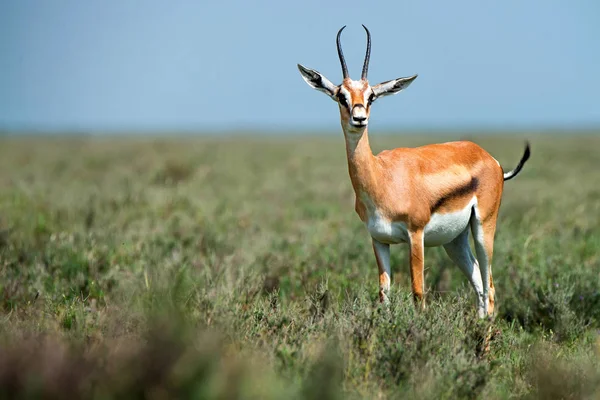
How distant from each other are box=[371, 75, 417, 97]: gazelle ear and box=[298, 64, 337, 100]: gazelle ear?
1.31 ft

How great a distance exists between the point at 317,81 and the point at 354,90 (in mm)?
580

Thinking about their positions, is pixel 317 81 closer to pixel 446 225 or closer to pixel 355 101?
pixel 355 101

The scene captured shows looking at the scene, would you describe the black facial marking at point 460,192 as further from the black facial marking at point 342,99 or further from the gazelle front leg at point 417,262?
the black facial marking at point 342,99

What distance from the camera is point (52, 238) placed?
878 cm

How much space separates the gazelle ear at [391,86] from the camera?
6297mm

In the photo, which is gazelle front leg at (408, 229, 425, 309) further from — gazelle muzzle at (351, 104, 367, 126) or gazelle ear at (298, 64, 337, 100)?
gazelle ear at (298, 64, 337, 100)

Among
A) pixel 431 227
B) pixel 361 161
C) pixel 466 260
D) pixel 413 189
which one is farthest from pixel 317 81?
pixel 466 260

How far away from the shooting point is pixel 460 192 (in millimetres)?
6621

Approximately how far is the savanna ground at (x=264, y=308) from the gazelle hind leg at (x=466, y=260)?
37 cm

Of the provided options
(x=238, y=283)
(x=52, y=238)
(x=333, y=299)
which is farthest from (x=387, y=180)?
(x=52, y=238)

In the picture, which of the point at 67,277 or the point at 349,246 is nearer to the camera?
the point at 67,277

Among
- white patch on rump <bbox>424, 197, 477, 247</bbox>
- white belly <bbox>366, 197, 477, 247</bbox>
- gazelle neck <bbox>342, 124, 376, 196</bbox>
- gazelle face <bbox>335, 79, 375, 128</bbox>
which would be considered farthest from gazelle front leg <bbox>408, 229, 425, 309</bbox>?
gazelle face <bbox>335, 79, 375, 128</bbox>

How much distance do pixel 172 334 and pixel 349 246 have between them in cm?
593

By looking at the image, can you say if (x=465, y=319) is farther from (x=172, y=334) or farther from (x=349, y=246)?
(x=349, y=246)
